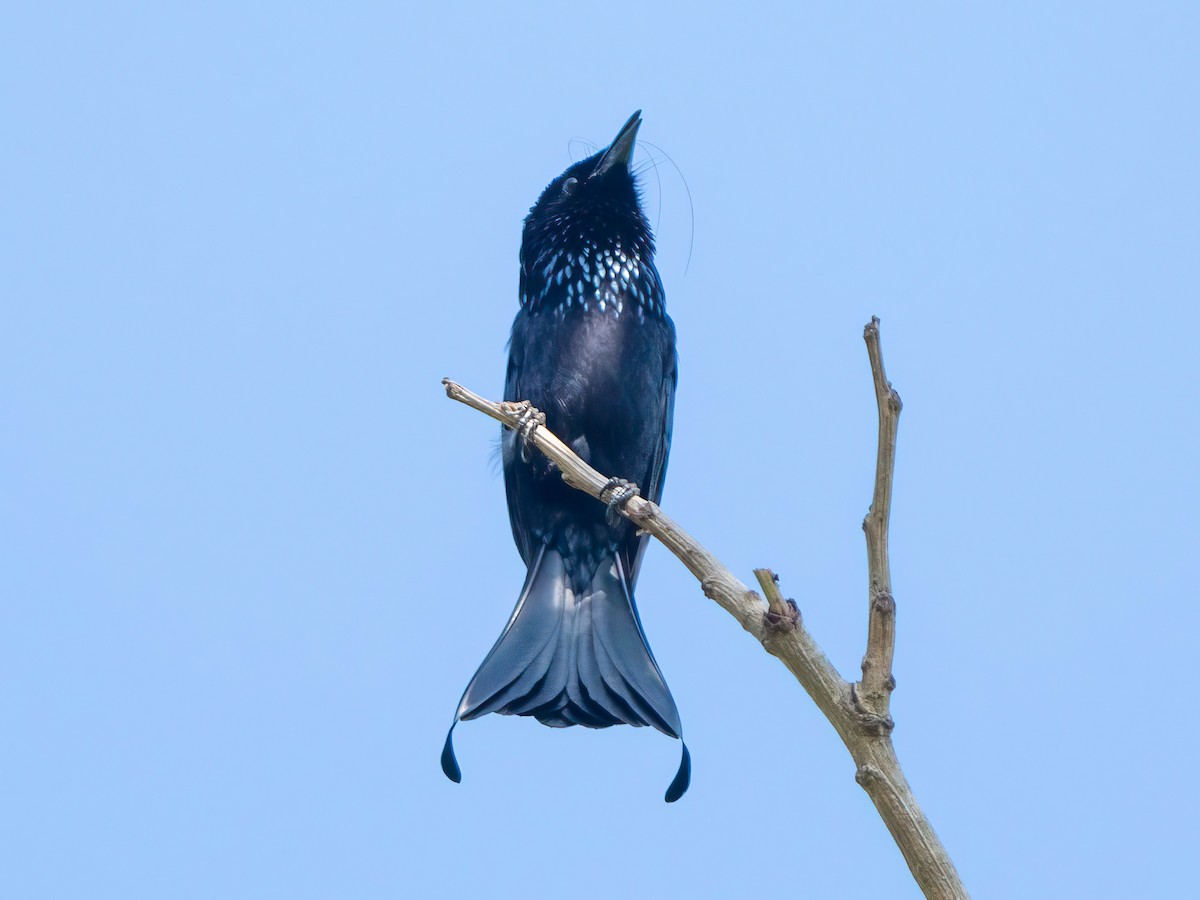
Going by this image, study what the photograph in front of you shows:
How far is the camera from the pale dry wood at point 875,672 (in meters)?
2.50

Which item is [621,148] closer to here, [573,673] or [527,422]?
[527,422]

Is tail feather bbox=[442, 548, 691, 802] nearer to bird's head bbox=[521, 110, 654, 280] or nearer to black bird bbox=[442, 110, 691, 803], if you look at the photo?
black bird bbox=[442, 110, 691, 803]

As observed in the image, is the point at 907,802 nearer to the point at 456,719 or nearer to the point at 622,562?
the point at 456,719

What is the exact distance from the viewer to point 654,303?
4.87 m

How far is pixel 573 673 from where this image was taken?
3910mm

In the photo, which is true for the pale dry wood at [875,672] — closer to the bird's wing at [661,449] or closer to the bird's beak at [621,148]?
the bird's wing at [661,449]

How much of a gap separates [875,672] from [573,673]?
1.45 meters

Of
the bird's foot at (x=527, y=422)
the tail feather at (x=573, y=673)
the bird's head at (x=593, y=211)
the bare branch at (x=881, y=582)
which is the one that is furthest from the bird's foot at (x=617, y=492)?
the bird's head at (x=593, y=211)

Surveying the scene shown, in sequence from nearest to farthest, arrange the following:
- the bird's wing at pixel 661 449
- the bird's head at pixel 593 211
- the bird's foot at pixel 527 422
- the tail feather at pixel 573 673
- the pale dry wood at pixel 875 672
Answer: the pale dry wood at pixel 875 672
the tail feather at pixel 573 673
the bird's foot at pixel 527 422
the bird's wing at pixel 661 449
the bird's head at pixel 593 211

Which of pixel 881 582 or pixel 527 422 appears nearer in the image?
pixel 881 582

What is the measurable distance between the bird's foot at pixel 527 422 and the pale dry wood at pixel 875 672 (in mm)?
1250

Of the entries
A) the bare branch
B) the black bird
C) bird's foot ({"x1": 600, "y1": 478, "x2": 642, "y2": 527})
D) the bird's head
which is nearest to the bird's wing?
the black bird

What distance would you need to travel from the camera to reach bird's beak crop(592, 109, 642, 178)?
5.02 m

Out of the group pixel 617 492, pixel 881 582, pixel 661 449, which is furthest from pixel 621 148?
pixel 881 582
